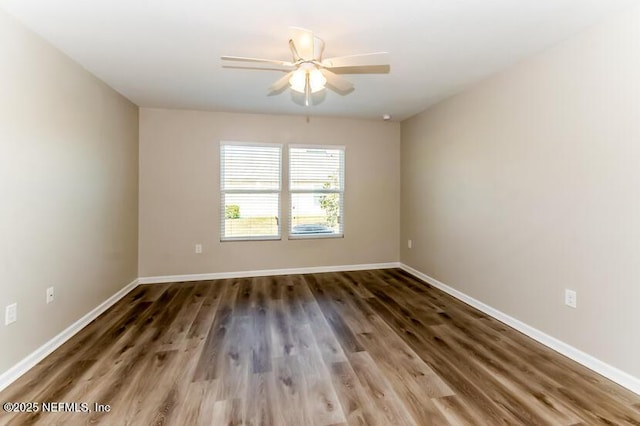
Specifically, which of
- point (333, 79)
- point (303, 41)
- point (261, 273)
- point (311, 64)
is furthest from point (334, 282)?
Answer: point (303, 41)

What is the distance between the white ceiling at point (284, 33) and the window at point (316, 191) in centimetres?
155

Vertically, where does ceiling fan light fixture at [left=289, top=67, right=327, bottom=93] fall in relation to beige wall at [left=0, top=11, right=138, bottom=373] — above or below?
above

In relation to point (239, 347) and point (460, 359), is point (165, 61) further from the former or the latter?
point (460, 359)

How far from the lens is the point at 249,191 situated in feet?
14.5

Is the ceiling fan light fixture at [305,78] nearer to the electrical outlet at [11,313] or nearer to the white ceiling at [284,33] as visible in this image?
the white ceiling at [284,33]

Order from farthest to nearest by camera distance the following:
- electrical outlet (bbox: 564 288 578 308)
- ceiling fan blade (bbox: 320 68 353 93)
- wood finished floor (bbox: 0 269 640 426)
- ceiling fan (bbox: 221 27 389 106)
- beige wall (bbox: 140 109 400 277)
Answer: beige wall (bbox: 140 109 400 277) < ceiling fan blade (bbox: 320 68 353 93) < electrical outlet (bbox: 564 288 578 308) < ceiling fan (bbox: 221 27 389 106) < wood finished floor (bbox: 0 269 640 426)

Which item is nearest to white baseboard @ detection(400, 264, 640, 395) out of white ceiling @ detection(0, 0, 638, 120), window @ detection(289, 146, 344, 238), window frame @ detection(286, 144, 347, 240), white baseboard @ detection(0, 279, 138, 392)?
window frame @ detection(286, 144, 347, 240)

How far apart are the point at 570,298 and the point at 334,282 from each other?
2599mm

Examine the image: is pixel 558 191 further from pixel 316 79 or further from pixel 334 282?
pixel 334 282

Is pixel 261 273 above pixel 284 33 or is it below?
below

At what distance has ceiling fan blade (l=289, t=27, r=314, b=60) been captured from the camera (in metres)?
1.84

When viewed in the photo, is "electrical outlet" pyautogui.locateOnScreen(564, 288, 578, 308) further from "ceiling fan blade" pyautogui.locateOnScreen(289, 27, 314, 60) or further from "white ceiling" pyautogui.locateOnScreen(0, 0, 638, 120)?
"ceiling fan blade" pyautogui.locateOnScreen(289, 27, 314, 60)

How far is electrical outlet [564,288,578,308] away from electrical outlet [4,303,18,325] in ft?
13.4

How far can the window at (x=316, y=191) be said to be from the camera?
4.57m
